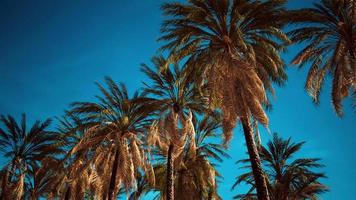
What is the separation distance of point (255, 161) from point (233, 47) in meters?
4.96

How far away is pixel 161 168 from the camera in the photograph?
2459 cm

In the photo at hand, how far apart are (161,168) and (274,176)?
8.55m

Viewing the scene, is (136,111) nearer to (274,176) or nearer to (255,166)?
(255,166)

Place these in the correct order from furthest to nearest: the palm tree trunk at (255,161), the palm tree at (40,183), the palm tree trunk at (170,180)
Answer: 1. the palm tree at (40,183)
2. the palm tree trunk at (170,180)
3. the palm tree trunk at (255,161)

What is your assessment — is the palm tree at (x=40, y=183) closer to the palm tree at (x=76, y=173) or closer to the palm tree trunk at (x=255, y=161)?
the palm tree at (x=76, y=173)

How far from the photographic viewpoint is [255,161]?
12422 millimetres

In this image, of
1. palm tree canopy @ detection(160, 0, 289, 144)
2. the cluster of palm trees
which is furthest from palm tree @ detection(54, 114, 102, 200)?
palm tree canopy @ detection(160, 0, 289, 144)

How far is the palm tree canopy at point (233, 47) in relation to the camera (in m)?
13.0

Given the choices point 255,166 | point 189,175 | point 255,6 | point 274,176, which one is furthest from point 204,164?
point 255,6

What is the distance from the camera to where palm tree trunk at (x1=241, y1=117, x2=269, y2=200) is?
A: 1167 centimetres

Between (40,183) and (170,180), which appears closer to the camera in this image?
(170,180)

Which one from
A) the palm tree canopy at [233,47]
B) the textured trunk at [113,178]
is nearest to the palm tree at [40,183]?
the textured trunk at [113,178]

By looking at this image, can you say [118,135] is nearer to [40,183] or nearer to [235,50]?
[235,50]

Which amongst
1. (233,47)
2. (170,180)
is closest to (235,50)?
(233,47)
